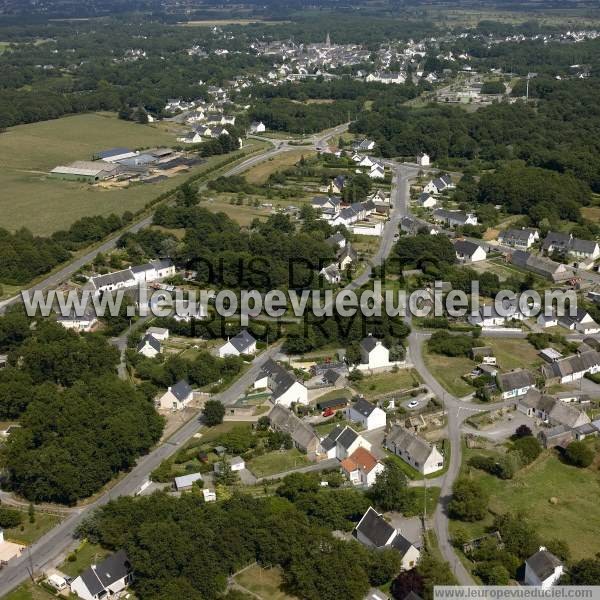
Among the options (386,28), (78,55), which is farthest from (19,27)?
(386,28)

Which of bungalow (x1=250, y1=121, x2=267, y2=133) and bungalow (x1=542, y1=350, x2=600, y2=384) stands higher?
bungalow (x1=542, y1=350, x2=600, y2=384)

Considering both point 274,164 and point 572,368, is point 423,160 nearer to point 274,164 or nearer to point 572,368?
point 274,164

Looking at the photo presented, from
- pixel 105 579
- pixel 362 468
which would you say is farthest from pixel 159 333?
pixel 105 579

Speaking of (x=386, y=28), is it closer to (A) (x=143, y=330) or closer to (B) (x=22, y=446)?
(A) (x=143, y=330)

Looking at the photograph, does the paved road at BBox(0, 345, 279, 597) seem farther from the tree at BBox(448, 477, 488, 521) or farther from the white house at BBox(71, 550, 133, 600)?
the tree at BBox(448, 477, 488, 521)

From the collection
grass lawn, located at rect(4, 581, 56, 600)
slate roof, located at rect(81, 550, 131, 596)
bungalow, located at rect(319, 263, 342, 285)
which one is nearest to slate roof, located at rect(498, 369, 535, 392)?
bungalow, located at rect(319, 263, 342, 285)

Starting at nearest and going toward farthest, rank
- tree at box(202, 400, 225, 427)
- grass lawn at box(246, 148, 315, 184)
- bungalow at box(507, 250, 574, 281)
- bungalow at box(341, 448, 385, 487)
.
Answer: bungalow at box(341, 448, 385, 487), tree at box(202, 400, 225, 427), bungalow at box(507, 250, 574, 281), grass lawn at box(246, 148, 315, 184)
